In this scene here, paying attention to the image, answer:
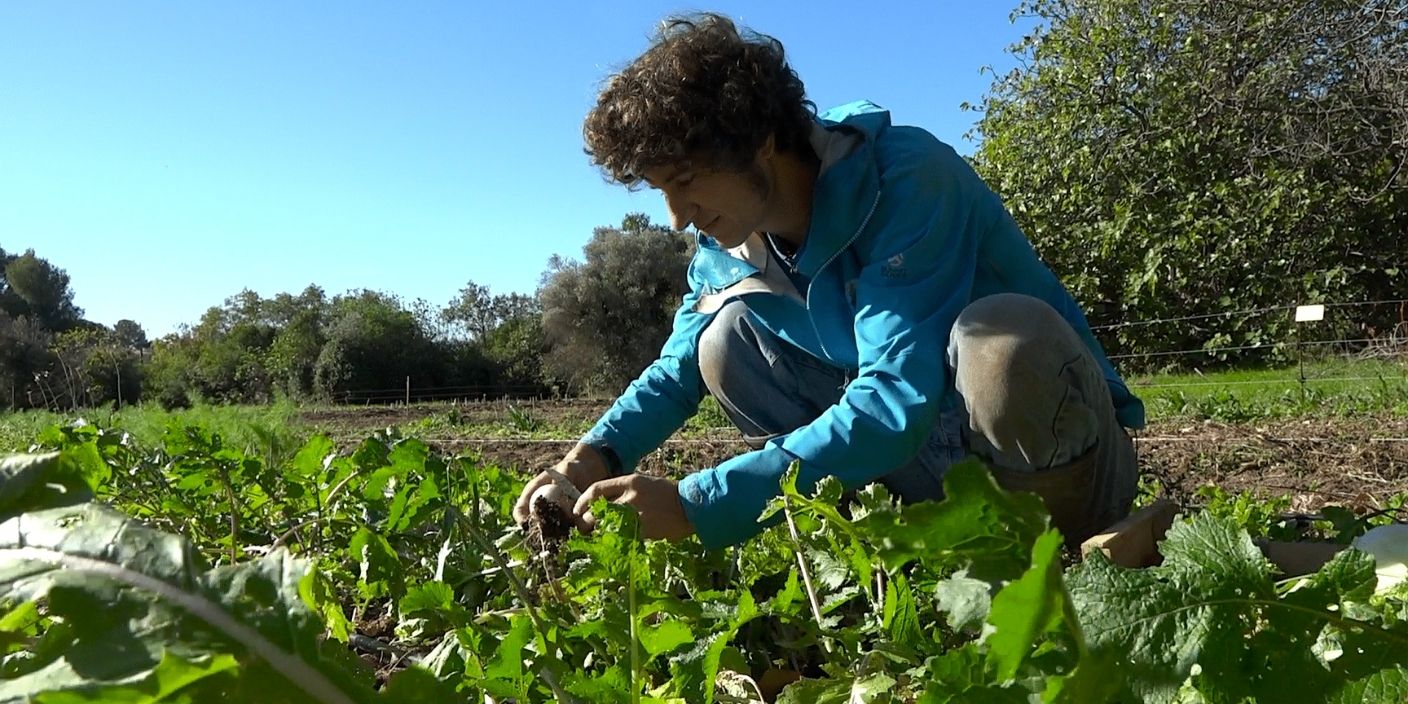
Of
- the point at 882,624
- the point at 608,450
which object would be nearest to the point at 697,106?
the point at 608,450

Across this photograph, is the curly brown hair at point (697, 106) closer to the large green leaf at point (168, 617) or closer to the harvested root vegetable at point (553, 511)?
the harvested root vegetable at point (553, 511)

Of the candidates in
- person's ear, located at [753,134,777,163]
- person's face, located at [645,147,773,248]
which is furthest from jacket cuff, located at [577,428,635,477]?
person's ear, located at [753,134,777,163]

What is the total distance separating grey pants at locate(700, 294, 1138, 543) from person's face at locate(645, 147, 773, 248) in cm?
57

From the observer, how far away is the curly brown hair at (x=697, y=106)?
2213 millimetres

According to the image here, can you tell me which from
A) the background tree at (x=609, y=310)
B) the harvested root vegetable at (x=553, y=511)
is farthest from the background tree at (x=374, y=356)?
the harvested root vegetable at (x=553, y=511)

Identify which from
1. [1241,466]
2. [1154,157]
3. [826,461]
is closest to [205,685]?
[826,461]

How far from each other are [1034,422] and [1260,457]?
437cm

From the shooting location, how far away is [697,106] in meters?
2.22

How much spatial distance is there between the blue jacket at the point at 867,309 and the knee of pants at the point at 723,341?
0.05 m

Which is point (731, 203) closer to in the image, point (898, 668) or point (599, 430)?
point (599, 430)

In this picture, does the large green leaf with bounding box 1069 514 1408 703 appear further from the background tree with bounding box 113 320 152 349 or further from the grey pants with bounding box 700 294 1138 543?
the background tree with bounding box 113 320 152 349

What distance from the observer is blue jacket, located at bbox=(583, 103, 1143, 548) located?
1.79m

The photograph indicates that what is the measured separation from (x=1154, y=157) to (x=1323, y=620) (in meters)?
15.4

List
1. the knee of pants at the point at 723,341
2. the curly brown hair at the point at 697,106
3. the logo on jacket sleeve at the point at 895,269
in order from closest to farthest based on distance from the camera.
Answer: the logo on jacket sleeve at the point at 895,269, the curly brown hair at the point at 697,106, the knee of pants at the point at 723,341
